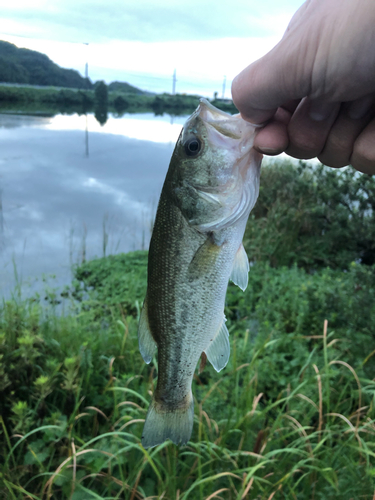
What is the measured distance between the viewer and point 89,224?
10.1 m

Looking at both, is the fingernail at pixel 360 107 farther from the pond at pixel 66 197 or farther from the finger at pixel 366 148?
the pond at pixel 66 197

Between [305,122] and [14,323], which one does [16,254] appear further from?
[305,122]

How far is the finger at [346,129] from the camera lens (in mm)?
1647

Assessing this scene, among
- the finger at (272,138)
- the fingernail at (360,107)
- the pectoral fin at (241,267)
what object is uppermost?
the fingernail at (360,107)

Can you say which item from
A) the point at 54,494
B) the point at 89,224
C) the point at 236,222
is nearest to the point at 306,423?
the point at 54,494

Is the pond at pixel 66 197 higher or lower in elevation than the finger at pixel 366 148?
lower

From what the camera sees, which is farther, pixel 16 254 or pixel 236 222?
pixel 16 254

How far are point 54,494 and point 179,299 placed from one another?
6.38 ft

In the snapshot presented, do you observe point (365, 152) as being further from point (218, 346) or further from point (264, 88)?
point (218, 346)

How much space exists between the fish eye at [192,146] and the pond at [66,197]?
447cm

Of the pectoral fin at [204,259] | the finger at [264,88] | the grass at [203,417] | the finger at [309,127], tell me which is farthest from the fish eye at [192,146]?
the grass at [203,417]

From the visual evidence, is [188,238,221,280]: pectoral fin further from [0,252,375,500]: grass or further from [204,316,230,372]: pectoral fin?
[0,252,375,500]: grass

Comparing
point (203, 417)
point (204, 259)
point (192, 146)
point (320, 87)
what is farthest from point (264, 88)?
point (203, 417)

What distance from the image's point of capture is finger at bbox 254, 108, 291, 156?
144 centimetres
